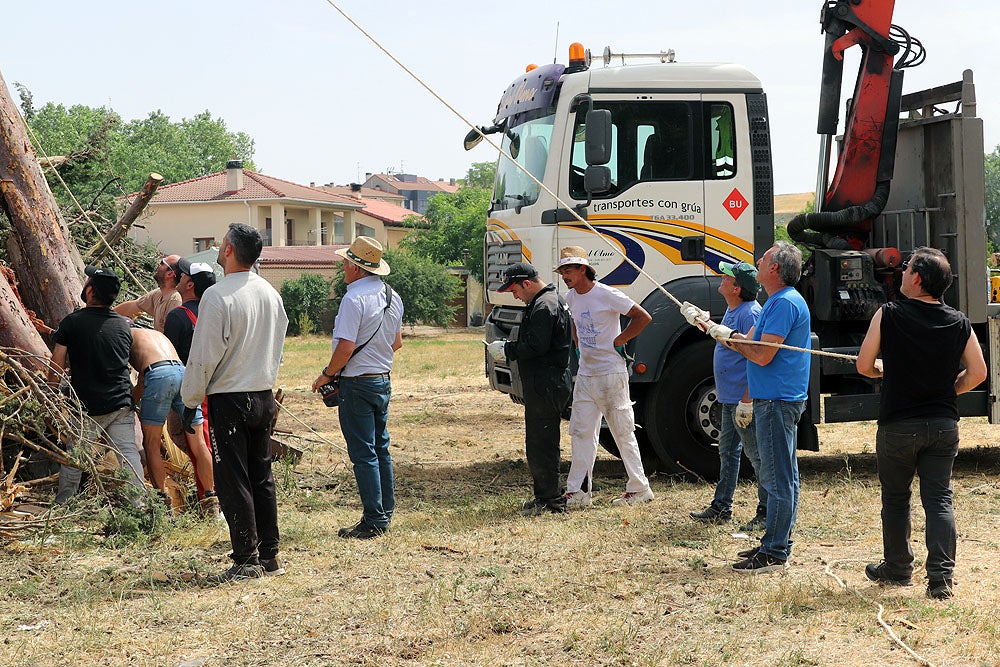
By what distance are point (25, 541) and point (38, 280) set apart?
102 inches

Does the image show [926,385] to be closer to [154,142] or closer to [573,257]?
[573,257]

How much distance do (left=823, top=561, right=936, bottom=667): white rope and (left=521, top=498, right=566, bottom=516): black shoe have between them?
6.74 feet

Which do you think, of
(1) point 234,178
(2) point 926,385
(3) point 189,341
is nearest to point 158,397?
(3) point 189,341

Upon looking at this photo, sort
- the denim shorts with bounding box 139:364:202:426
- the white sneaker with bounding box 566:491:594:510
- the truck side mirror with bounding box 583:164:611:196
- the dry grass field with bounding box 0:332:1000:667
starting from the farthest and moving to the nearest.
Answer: the truck side mirror with bounding box 583:164:611:196, the white sneaker with bounding box 566:491:594:510, the denim shorts with bounding box 139:364:202:426, the dry grass field with bounding box 0:332:1000:667

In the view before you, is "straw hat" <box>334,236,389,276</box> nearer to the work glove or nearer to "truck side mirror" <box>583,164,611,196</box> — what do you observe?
the work glove

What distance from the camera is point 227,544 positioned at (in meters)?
6.47

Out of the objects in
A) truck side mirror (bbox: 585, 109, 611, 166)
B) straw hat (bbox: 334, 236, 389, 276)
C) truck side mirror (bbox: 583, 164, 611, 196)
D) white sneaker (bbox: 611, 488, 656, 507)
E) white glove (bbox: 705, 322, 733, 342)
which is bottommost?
white sneaker (bbox: 611, 488, 656, 507)

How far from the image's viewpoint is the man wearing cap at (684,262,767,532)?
6.73m

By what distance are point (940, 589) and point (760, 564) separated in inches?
37.7

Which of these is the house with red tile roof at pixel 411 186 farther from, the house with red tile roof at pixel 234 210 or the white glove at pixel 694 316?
the white glove at pixel 694 316

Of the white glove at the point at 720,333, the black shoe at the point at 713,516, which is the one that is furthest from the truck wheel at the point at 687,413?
the white glove at the point at 720,333

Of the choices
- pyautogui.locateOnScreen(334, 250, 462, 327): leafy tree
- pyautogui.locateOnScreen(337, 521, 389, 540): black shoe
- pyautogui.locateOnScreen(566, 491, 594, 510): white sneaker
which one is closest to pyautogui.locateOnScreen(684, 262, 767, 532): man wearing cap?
pyautogui.locateOnScreen(566, 491, 594, 510): white sneaker

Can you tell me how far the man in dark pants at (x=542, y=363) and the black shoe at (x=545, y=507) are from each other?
0.02m

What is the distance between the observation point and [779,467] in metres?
5.74
